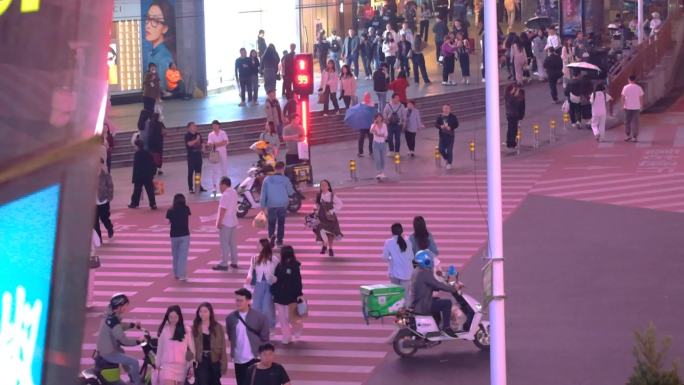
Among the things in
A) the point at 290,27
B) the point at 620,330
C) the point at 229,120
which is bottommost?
the point at 620,330

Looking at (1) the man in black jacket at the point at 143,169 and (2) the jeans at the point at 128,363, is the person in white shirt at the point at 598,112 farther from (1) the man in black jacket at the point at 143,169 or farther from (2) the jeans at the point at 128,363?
(2) the jeans at the point at 128,363

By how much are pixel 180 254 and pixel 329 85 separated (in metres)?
17.4

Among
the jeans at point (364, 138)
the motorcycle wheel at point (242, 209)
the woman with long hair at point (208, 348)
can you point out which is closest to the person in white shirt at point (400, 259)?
the woman with long hair at point (208, 348)

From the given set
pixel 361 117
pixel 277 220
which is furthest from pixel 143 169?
pixel 361 117

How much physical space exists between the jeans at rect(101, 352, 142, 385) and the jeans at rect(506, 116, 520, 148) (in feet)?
63.6

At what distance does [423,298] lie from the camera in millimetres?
15352

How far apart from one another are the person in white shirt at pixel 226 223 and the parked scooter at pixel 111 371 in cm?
674

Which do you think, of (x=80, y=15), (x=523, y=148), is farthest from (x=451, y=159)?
(x=80, y=15)

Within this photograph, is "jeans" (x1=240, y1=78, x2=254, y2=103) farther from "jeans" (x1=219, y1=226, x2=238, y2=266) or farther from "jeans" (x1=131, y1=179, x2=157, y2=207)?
"jeans" (x1=219, y1=226, x2=238, y2=266)

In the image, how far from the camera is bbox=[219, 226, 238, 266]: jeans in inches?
804

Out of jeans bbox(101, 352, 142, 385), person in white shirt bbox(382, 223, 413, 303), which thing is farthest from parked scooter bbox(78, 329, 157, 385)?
person in white shirt bbox(382, 223, 413, 303)

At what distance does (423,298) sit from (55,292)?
491 inches

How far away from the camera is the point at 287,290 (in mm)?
15891

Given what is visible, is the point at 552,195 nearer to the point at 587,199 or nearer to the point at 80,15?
the point at 587,199
